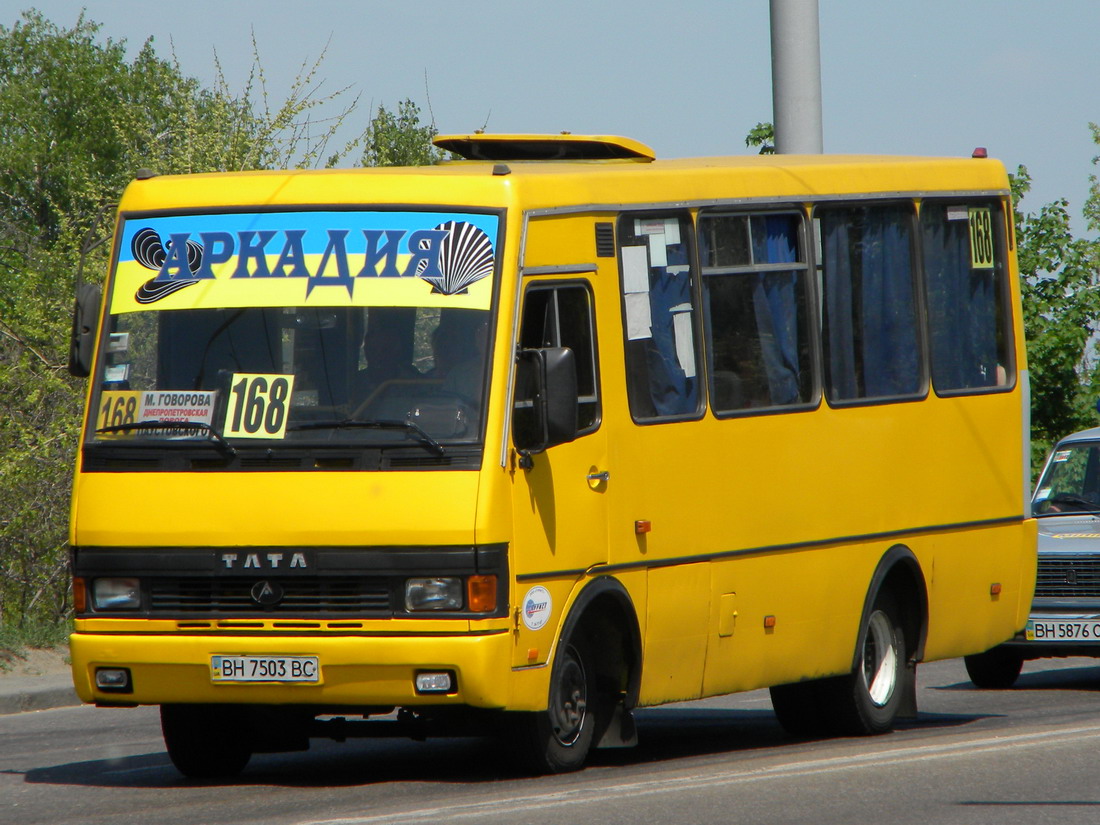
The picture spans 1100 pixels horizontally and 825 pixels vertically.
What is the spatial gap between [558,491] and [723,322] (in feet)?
6.08

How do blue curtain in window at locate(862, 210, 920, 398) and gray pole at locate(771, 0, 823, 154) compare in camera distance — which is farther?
gray pole at locate(771, 0, 823, 154)

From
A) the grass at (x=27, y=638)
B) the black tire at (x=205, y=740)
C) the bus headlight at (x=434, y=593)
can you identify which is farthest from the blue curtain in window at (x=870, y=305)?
the grass at (x=27, y=638)

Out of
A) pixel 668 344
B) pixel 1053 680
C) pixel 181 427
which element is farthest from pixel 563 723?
pixel 1053 680

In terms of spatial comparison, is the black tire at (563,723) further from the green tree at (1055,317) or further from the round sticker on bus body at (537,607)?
the green tree at (1055,317)

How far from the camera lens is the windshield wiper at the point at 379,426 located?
348 inches

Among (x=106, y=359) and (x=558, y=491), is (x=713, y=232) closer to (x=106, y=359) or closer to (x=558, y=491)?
(x=558, y=491)

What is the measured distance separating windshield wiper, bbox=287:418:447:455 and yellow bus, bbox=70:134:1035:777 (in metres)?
0.01

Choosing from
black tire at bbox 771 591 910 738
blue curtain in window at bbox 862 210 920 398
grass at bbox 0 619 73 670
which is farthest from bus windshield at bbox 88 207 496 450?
grass at bbox 0 619 73 670

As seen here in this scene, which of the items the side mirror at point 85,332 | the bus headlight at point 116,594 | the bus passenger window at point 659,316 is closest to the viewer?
the bus headlight at point 116,594

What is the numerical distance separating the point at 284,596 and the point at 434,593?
0.68 metres

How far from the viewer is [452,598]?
8.79 meters

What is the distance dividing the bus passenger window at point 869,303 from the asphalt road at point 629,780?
2.08m

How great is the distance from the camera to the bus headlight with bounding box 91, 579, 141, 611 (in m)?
9.15

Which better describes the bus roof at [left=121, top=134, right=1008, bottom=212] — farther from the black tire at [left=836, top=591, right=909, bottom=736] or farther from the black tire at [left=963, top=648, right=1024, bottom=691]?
the black tire at [left=963, top=648, right=1024, bottom=691]
